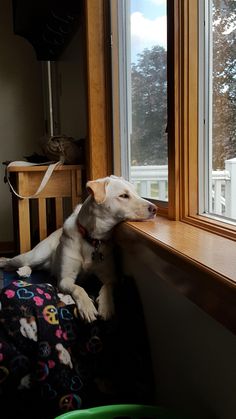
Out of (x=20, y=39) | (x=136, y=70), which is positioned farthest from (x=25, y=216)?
(x=20, y=39)

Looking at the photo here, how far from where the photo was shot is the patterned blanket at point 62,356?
1.10 m

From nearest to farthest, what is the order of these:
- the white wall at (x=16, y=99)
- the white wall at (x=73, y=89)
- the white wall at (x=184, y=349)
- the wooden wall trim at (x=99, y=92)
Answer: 1. the white wall at (x=184, y=349)
2. the wooden wall trim at (x=99, y=92)
3. the white wall at (x=73, y=89)
4. the white wall at (x=16, y=99)

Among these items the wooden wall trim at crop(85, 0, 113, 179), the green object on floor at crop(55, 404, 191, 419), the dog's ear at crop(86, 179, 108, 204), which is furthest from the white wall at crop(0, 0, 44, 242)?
the green object on floor at crop(55, 404, 191, 419)

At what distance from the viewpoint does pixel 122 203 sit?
4.80ft

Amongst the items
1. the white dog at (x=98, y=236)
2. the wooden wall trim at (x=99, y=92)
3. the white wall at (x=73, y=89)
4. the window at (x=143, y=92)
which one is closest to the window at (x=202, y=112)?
the white dog at (x=98, y=236)

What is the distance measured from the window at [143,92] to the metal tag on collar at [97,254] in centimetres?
31

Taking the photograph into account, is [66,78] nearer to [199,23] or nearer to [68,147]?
[68,147]

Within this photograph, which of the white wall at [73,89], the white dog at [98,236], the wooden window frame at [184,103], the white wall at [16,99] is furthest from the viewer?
the white wall at [16,99]

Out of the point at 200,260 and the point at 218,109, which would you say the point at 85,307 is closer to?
the point at 200,260

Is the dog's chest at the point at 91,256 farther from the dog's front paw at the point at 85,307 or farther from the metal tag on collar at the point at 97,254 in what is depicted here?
the dog's front paw at the point at 85,307

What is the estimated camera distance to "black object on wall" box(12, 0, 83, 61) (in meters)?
2.36

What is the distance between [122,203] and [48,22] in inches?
66.8

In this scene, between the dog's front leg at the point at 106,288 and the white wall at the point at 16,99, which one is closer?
the dog's front leg at the point at 106,288

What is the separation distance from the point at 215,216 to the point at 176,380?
47 centimetres
